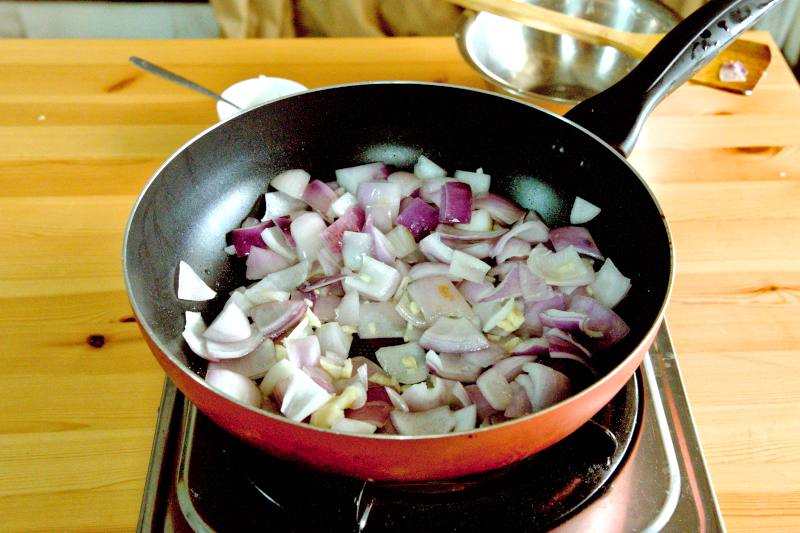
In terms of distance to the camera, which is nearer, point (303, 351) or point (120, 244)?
point (303, 351)

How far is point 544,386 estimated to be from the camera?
61cm

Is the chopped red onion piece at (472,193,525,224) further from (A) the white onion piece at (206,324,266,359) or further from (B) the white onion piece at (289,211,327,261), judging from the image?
(A) the white onion piece at (206,324,266,359)

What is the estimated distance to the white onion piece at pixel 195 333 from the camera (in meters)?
0.65

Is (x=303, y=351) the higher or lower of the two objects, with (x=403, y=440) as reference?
lower

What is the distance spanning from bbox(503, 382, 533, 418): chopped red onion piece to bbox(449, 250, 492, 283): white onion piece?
0.16 metres

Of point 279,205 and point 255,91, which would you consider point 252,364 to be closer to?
point 279,205

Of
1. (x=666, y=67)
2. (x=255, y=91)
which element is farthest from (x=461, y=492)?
(x=255, y=91)

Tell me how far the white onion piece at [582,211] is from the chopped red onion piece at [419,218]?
0.53ft

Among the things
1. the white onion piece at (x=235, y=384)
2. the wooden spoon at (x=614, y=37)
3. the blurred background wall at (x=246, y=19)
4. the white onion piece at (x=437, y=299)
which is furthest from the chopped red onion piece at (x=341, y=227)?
the blurred background wall at (x=246, y=19)

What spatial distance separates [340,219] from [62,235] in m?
0.37

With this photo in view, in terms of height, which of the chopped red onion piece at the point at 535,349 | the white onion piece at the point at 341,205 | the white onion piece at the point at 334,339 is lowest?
the white onion piece at the point at 334,339

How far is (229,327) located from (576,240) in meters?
0.39

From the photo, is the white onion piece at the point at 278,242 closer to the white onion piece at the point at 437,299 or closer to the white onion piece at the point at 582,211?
the white onion piece at the point at 437,299

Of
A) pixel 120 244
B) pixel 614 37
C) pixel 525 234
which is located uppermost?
pixel 614 37
